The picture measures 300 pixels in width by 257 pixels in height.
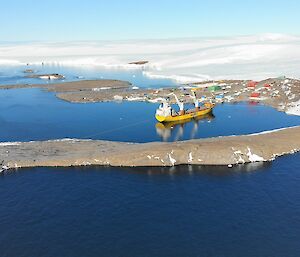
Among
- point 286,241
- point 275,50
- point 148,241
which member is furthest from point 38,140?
point 275,50

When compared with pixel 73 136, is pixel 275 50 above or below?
above

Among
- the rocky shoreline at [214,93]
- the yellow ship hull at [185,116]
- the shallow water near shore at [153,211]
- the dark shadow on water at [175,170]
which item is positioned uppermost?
the rocky shoreline at [214,93]

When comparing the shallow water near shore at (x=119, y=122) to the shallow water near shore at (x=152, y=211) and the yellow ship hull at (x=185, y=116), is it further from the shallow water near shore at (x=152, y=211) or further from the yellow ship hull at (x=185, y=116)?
the shallow water near shore at (x=152, y=211)

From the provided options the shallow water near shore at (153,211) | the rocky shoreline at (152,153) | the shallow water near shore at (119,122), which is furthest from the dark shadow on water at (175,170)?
the shallow water near shore at (119,122)

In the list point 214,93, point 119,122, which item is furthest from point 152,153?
point 214,93

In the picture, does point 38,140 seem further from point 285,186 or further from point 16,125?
point 285,186

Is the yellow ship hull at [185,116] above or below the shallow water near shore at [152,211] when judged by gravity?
above

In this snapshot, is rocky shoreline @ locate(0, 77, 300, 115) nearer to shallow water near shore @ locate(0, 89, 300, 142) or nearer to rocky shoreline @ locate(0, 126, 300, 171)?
shallow water near shore @ locate(0, 89, 300, 142)
